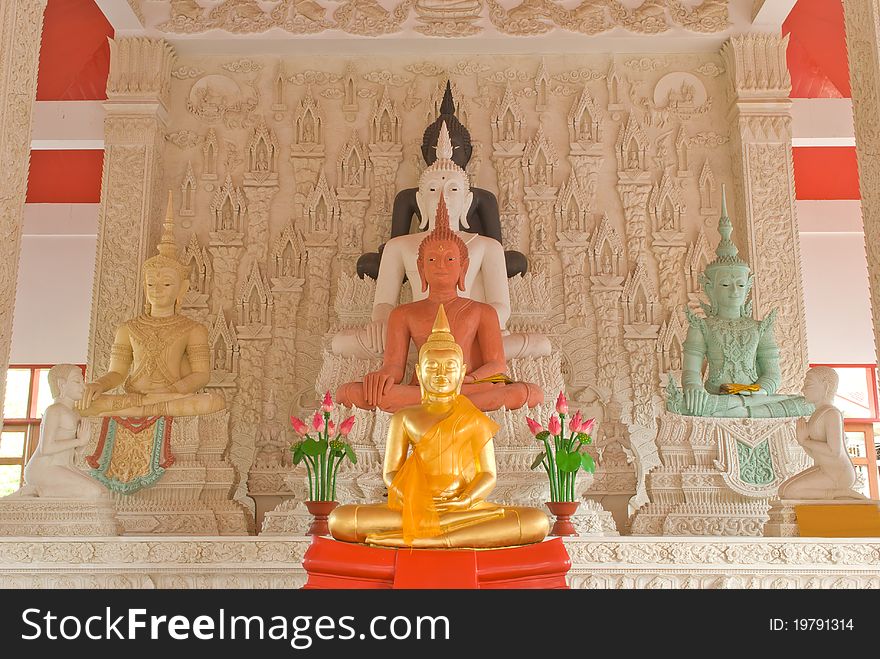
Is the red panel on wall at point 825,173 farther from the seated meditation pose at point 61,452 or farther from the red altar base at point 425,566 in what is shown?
the red altar base at point 425,566

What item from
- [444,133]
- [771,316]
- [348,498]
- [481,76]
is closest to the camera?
[348,498]

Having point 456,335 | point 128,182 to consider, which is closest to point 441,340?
point 456,335

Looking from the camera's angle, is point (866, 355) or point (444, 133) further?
point (866, 355)

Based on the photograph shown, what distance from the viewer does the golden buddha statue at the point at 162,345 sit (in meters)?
6.00

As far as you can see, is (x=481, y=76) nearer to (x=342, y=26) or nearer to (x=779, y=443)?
(x=342, y=26)

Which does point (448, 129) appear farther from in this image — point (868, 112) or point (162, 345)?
point (868, 112)

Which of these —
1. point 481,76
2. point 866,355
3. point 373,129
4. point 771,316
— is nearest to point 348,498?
point 771,316

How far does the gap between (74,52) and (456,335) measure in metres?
4.36

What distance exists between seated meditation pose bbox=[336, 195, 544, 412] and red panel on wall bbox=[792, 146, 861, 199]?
4440 mm

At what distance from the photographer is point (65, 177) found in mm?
8938

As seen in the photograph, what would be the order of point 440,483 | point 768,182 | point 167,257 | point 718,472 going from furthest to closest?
1. point 768,182
2. point 167,257
3. point 718,472
4. point 440,483

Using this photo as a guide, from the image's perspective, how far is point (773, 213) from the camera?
682 centimetres
